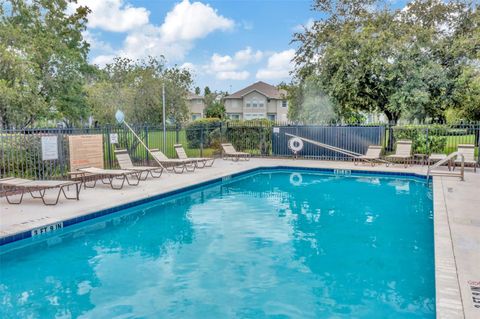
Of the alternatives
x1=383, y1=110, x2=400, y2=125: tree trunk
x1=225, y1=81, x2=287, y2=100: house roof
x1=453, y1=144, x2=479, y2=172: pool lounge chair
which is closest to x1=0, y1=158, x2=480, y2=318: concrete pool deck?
x1=453, y1=144, x2=479, y2=172: pool lounge chair

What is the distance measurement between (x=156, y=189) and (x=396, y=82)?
38.5 feet

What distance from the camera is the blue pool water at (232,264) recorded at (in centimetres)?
405

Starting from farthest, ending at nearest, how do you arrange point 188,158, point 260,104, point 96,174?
point 260,104 < point 188,158 < point 96,174

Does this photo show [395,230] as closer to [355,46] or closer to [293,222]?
[293,222]

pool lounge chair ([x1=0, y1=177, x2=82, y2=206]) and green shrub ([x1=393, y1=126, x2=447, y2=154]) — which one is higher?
green shrub ([x1=393, y1=126, x2=447, y2=154])

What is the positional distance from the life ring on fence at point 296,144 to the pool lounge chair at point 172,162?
4650 mm

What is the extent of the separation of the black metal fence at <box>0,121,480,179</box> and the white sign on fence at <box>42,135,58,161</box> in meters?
0.08

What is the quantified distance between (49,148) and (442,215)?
869cm

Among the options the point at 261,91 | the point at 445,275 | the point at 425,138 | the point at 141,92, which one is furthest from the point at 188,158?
the point at 261,91

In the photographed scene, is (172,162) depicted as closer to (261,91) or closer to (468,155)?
(468,155)

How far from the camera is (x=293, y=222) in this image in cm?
738

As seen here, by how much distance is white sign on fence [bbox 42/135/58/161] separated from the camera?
9.23m

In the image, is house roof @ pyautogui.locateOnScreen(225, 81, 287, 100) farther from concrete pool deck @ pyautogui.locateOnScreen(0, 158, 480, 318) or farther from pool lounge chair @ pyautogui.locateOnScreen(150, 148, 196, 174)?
concrete pool deck @ pyautogui.locateOnScreen(0, 158, 480, 318)

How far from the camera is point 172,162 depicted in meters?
12.5
